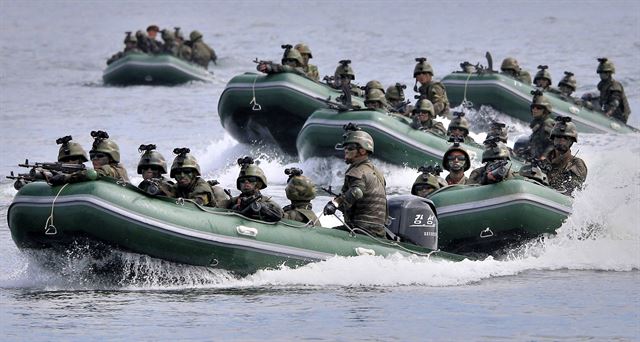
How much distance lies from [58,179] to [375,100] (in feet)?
36.8

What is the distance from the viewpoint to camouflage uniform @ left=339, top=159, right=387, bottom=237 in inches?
746

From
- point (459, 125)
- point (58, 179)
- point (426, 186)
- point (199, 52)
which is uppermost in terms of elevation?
point (199, 52)

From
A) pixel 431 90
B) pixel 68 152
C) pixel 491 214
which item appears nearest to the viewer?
pixel 68 152

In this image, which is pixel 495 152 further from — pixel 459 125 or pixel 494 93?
pixel 494 93

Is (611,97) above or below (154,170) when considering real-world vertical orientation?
above

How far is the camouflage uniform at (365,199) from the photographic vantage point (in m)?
18.9

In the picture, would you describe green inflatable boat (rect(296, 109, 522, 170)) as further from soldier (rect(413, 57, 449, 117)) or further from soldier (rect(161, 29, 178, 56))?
soldier (rect(161, 29, 178, 56))

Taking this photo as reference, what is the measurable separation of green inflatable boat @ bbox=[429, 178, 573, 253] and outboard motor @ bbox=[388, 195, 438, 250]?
0.96 m

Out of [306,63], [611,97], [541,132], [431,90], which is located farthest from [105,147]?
[611,97]

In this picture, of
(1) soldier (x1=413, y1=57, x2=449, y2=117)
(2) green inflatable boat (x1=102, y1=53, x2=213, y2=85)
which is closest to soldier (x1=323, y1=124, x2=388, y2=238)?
(1) soldier (x1=413, y1=57, x2=449, y2=117)

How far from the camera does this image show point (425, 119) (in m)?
28.5

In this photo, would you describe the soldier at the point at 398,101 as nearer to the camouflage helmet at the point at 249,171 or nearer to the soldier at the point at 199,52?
the camouflage helmet at the point at 249,171

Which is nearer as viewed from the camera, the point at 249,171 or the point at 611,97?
the point at 249,171

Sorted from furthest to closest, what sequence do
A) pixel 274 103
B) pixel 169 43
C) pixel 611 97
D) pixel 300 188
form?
pixel 169 43 < pixel 611 97 < pixel 274 103 < pixel 300 188
